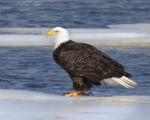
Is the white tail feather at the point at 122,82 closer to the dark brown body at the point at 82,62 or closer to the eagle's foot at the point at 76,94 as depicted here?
the dark brown body at the point at 82,62

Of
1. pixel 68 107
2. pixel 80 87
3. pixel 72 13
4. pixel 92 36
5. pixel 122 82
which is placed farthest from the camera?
pixel 72 13

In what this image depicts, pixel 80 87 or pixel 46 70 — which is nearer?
pixel 80 87

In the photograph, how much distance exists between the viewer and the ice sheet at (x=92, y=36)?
11.8 m

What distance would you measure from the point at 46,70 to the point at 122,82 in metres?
2.22

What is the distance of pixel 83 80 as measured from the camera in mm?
8375

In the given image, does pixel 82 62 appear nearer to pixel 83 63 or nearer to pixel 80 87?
pixel 83 63

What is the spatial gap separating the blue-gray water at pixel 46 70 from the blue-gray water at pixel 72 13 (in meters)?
2.75

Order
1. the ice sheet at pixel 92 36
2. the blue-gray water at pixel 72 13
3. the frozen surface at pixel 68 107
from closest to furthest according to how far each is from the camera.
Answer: the frozen surface at pixel 68 107, the ice sheet at pixel 92 36, the blue-gray water at pixel 72 13

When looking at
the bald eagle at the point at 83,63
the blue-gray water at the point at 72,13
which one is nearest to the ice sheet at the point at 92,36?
the blue-gray water at the point at 72,13

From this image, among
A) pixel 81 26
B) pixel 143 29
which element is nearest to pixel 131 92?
pixel 143 29

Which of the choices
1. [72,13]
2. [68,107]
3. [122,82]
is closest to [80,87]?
[122,82]

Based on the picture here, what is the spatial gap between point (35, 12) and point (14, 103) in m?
8.95

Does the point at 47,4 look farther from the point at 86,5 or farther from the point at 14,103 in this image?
the point at 14,103

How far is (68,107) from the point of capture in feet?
23.3
